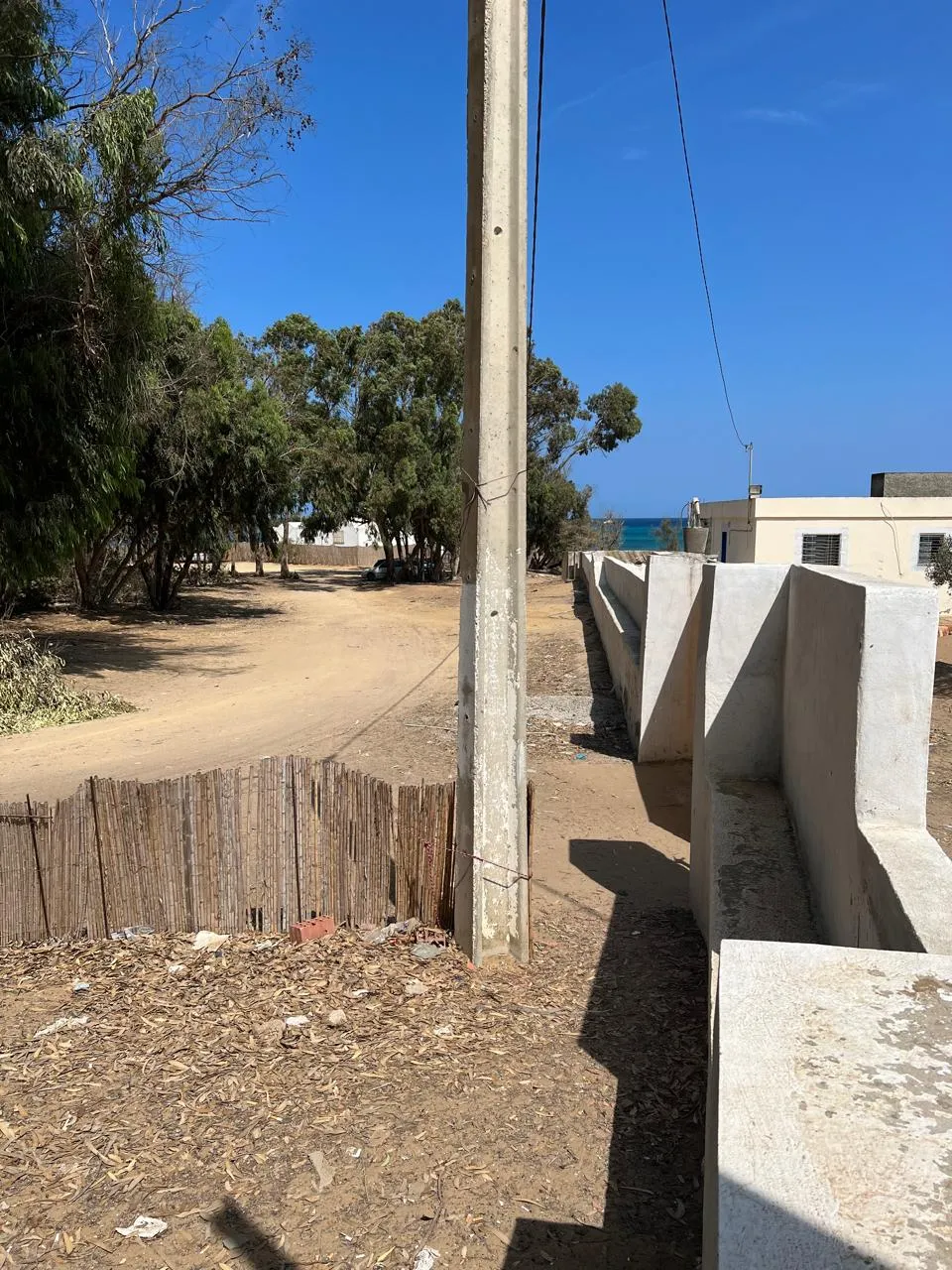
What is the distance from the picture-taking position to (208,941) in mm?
4809

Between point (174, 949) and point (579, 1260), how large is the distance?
276 cm

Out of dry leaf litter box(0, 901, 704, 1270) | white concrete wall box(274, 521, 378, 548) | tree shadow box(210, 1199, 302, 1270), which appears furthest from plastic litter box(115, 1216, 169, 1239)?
white concrete wall box(274, 521, 378, 548)

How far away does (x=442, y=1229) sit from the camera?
2.84m

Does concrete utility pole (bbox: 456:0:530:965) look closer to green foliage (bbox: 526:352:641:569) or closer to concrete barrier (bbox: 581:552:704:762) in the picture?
concrete barrier (bbox: 581:552:704:762)

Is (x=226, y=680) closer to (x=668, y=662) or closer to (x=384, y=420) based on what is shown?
(x=668, y=662)

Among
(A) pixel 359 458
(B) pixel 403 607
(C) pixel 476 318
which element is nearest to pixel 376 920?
(C) pixel 476 318

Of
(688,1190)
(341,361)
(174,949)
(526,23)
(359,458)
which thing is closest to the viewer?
(688,1190)

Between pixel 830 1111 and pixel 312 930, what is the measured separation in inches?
139

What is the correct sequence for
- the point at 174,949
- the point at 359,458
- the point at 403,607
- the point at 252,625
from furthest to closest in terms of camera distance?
the point at 359,458
the point at 403,607
the point at 252,625
the point at 174,949

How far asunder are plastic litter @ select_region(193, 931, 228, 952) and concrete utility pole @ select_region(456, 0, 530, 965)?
1.26 m

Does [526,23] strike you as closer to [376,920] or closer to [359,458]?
[376,920]

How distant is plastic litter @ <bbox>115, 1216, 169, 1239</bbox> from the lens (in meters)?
2.84

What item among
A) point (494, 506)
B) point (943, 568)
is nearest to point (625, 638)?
point (494, 506)

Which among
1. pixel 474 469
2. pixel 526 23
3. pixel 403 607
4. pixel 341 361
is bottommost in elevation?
pixel 403 607
